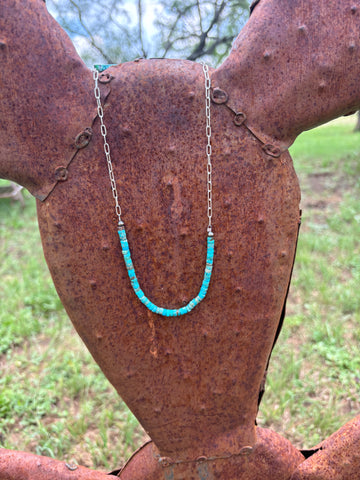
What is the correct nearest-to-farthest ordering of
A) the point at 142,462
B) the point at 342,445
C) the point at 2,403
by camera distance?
the point at 342,445 < the point at 142,462 < the point at 2,403

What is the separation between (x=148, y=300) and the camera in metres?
0.97

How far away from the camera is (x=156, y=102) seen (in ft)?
2.99

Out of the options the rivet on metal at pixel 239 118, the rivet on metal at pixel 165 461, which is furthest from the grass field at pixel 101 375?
the rivet on metal at pixel 239 118

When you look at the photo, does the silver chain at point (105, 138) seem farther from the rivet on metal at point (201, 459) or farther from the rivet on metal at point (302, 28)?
the rivet on metal at point (201, 459)

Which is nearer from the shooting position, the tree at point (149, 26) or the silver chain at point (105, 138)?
the silver chain at point (105, 138)

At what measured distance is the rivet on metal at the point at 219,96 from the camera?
0.91 meters

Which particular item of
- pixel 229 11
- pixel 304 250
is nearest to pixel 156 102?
pixel 229 11

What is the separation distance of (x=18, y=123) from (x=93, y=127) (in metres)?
0.15

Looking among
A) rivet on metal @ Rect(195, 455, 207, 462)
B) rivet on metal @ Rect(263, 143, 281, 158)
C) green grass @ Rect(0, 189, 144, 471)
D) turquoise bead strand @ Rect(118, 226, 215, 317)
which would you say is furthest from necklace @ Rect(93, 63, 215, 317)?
green grass @ Rect(0, 189, 144, 471)

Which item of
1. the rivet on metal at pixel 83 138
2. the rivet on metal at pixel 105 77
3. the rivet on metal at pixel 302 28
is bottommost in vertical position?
the rivet on metal at pixel 83 138

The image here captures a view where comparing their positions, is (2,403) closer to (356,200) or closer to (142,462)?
(142,462)

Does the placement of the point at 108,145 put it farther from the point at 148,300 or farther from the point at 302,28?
the point at 302,28

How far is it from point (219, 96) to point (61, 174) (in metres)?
0.37

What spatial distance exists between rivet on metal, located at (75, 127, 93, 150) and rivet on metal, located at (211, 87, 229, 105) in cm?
27
